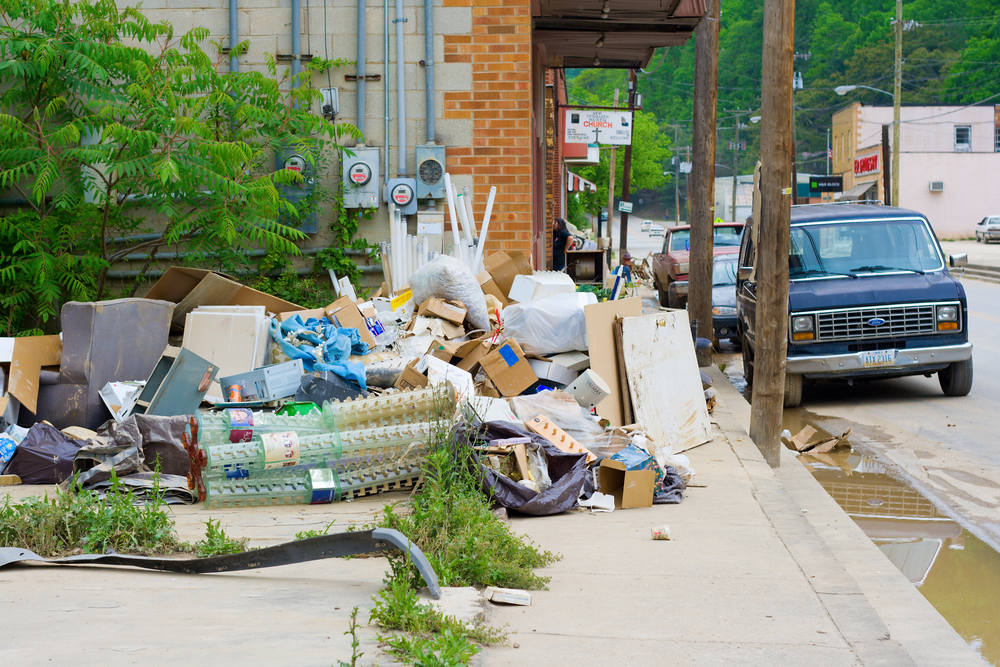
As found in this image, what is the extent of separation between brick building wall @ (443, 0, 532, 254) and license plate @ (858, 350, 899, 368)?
150 inches

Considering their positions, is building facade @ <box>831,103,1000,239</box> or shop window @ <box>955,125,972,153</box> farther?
shop window @ <box>955,125,972,153</box>

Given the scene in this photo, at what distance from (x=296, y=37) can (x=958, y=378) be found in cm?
819

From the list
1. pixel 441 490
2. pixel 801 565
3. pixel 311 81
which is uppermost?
pixel 311 81

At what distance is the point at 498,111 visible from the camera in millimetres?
9664

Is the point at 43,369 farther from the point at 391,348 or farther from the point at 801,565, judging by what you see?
the point at 801,565

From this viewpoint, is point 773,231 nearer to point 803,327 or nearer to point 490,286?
point 803,327

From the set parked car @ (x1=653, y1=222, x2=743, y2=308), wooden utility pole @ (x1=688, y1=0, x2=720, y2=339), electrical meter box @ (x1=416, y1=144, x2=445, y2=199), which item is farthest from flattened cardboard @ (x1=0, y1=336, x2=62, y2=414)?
parked car @ (x1=653, y1=222, x2=743, y2=308)

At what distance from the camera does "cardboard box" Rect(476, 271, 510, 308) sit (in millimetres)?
9469

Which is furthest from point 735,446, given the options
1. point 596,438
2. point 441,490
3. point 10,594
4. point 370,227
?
point 10,594

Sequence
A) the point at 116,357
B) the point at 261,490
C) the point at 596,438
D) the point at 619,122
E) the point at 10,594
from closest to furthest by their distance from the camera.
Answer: the point at 10,594 < the point at 261,490 < the point at 596,438 < the point at 116,357 < the point at 619,122

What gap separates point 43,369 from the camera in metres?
7.12

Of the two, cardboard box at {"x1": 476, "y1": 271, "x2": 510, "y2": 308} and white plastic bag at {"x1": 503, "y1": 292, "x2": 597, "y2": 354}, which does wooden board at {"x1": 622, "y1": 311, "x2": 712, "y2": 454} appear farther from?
cardboard box at {"x1": 476, "y1": 271, "x2": 510, "y2": 308}

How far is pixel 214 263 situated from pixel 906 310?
24.5ft

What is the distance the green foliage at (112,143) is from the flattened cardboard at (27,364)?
87 cm
